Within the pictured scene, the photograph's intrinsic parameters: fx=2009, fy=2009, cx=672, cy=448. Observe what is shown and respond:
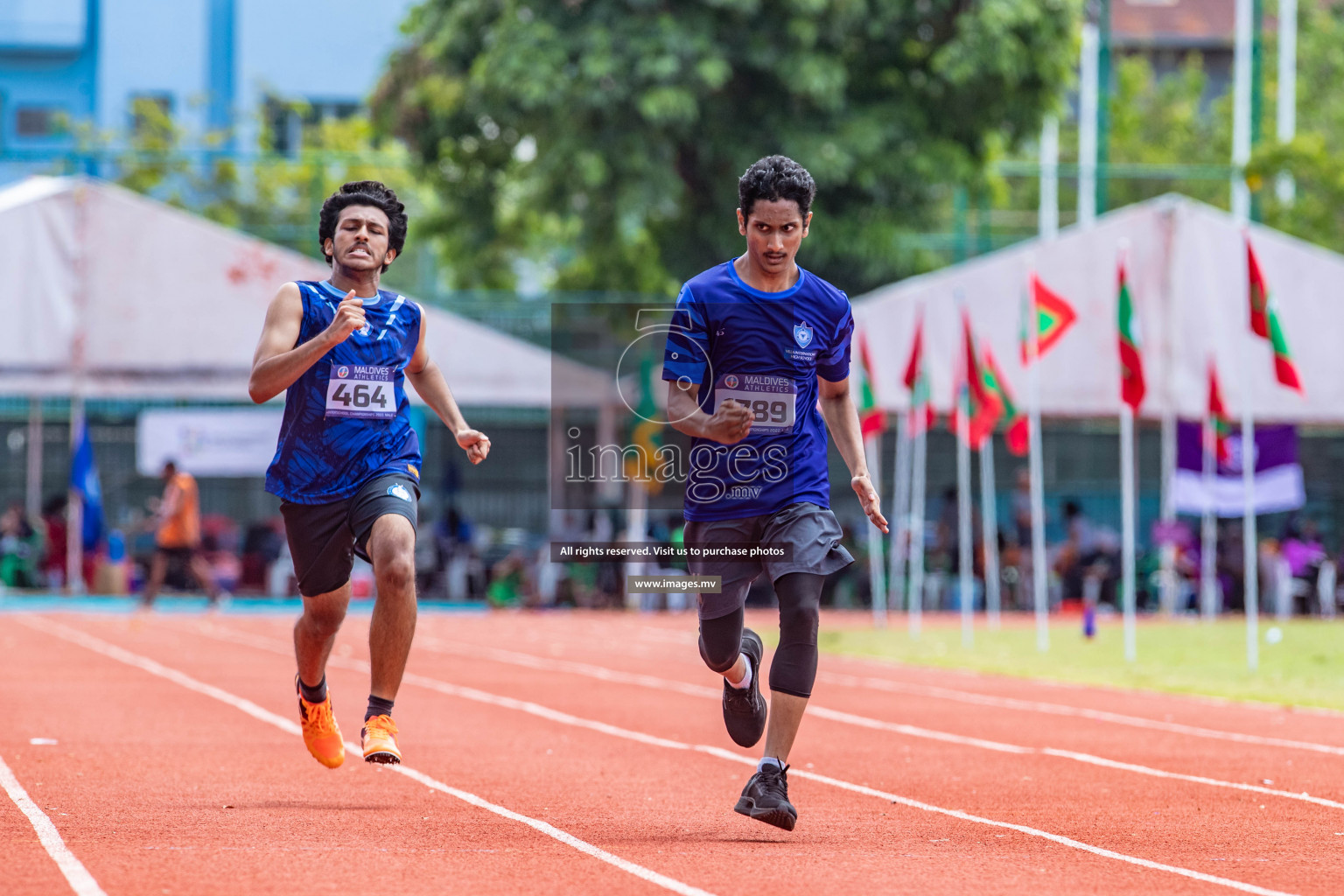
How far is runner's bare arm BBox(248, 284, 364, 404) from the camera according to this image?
6473 mm

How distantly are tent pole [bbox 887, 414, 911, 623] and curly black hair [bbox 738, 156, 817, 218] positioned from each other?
658 inches

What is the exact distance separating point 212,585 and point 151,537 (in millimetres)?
6078

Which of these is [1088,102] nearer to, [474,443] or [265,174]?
[265,174]

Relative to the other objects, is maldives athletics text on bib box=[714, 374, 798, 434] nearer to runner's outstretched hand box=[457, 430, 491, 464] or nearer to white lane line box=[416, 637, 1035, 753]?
runner's outstretched hand box=[457, 430, 491, 464]

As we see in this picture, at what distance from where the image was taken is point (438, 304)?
27.6 m

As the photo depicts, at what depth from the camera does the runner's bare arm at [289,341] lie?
6473mm

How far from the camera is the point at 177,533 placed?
73.6 ft

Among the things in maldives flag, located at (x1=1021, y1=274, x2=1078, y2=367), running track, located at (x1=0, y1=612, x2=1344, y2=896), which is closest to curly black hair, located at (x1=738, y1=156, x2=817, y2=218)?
running track, located at (x1=0, y1=612, x2=1344, y2=896)

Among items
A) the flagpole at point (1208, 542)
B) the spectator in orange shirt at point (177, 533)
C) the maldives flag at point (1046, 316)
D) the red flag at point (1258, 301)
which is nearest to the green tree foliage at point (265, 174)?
the spectator in orange shirt at point (177, 533)

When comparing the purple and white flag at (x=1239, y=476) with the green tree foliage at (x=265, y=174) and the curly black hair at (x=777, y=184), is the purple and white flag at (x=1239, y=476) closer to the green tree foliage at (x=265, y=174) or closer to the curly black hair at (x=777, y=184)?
the green tree foliage at (x=265, y=174)

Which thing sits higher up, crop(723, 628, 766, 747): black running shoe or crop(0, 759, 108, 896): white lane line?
crop(723, 628, 766, 747): black running shoe

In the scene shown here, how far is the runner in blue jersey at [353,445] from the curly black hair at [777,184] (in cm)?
126

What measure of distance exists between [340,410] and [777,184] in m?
1.71

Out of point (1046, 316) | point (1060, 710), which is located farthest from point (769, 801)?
point (1046, 316)
